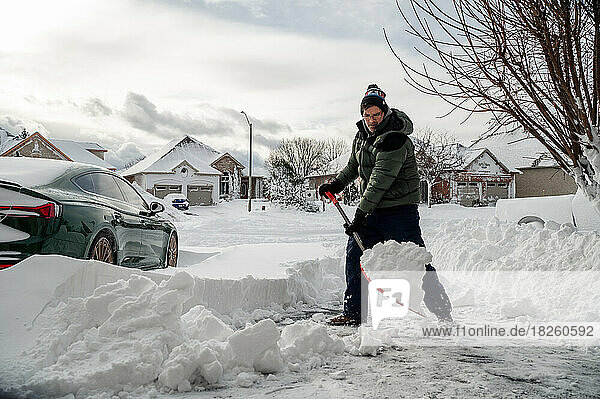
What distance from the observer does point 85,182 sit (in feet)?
18.1

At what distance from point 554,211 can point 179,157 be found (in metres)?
41.3

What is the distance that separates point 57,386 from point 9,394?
254 mm

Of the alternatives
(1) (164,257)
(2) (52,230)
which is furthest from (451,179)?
(2) (52,230)

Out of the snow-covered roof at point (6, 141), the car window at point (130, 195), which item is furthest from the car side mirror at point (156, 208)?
the snow-covered roof at point (6, 141)

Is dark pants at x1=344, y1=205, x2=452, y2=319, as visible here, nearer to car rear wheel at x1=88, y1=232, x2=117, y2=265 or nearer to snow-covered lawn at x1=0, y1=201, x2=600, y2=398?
snow-covered lawn at x1=0, y1=201, x2=600, y2=398

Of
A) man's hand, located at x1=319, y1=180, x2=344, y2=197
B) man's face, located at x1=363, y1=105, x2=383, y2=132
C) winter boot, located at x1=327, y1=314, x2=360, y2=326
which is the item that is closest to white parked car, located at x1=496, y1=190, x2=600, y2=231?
man's hand, located at x1=319, y1=180, x2=344, y2=197

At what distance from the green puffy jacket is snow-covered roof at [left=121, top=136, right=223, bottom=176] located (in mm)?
41510

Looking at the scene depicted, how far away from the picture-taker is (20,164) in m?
5.14

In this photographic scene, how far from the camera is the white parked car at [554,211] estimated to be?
26.7ft

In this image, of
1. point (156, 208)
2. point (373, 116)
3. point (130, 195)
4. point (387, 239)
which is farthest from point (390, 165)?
point (130, 195)

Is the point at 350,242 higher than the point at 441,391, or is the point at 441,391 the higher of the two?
the point at 350,242

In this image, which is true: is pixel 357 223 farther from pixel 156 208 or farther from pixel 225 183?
pixel 225 183

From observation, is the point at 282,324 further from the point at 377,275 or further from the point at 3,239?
the point at 3,239

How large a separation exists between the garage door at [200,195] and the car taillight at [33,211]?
42125mm
